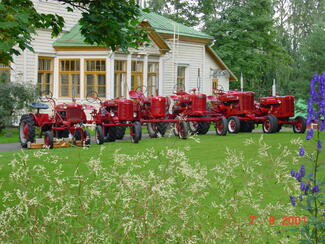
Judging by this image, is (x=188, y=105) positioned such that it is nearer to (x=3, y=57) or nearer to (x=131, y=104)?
(x=131, y=104)

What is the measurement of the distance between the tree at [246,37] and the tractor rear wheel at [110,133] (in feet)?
72.0

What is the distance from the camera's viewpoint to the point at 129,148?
569 inches

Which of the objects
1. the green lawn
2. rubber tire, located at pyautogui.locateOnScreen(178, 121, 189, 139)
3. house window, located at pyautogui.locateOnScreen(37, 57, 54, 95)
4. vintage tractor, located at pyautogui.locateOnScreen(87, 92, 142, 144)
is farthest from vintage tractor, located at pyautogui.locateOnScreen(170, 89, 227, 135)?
house window, located at pyautogui.locateOnScreen(37, 57, 54, 95)

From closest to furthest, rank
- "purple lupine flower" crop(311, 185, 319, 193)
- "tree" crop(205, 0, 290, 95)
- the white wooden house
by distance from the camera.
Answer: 1. "purple lupine flower" crop(311, 185, 319, 193)
2. the white wooden house
3. "tree" crop(205, 0, 290, 95)

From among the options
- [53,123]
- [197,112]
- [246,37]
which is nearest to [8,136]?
[53,123]

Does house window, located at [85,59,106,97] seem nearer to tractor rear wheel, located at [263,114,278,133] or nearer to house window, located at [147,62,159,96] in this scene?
house window, located at [147,62,159,96]

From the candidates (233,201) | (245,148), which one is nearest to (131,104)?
(245,148)

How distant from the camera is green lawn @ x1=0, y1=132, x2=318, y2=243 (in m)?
4.29

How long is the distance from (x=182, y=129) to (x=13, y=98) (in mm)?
5516

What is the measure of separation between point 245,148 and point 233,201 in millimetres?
10146

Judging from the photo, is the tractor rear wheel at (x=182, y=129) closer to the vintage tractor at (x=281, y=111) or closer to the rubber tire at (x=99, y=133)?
the rubber tire at (x=99, y=133)

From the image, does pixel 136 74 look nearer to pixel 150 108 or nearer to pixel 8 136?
pixel 8 136

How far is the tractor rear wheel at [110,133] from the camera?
16.6m

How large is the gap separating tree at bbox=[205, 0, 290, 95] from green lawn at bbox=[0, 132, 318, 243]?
20.6 meters
